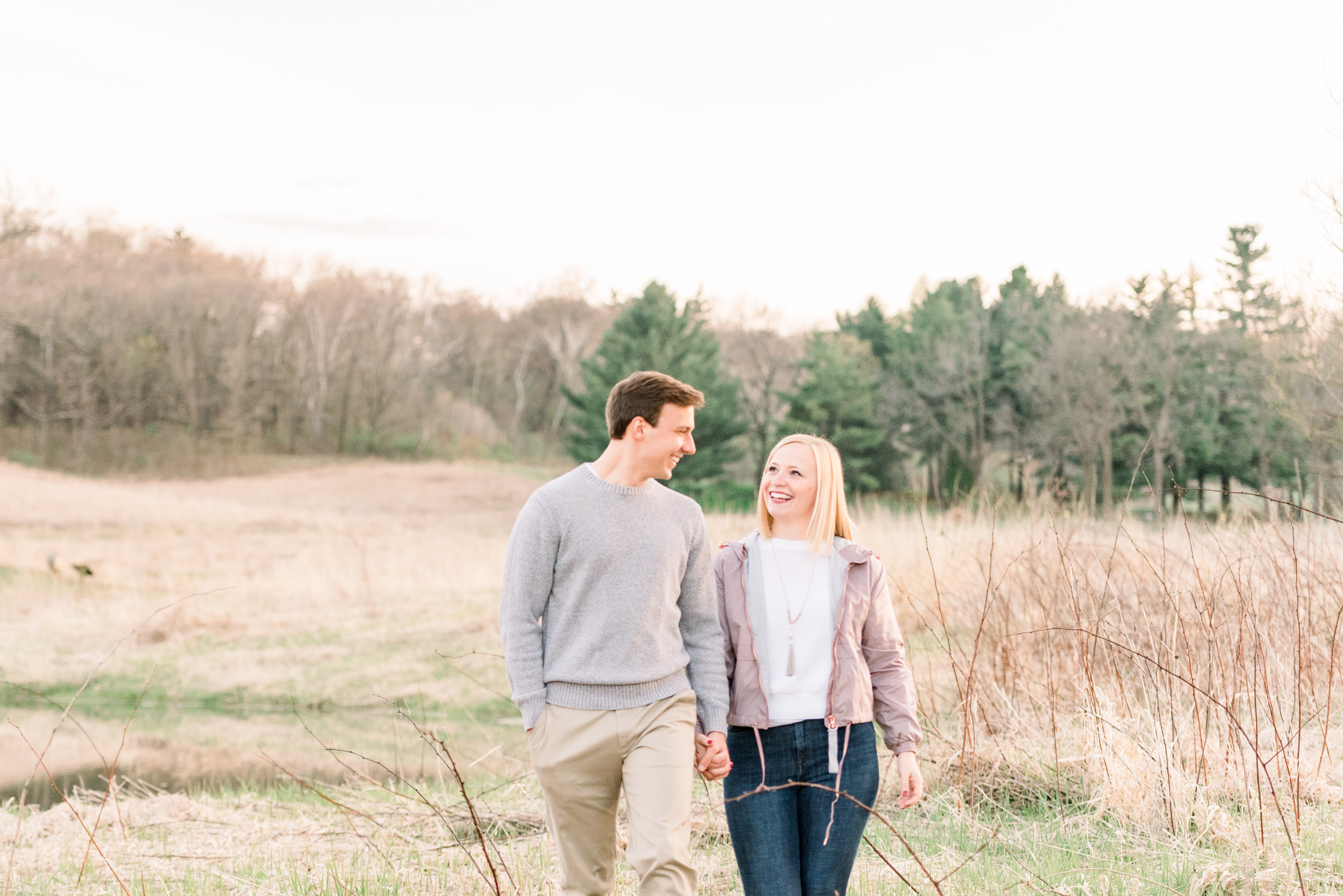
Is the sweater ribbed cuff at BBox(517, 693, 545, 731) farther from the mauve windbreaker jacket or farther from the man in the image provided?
the mauve windbreaker jacket

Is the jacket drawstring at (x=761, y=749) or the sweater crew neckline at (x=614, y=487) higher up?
the sweater crew neckline at (x=614, y=487)

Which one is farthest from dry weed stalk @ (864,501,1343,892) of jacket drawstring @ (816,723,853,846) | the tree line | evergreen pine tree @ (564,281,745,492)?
evergreen pine tree @ (564,281,745,492)

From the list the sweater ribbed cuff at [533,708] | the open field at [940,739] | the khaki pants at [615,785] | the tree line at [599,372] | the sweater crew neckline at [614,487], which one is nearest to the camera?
the khaki pants at [615,785]

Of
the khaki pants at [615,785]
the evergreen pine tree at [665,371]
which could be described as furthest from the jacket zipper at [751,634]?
the evergreen pine tree at [665,371]

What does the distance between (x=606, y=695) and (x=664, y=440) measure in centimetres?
75

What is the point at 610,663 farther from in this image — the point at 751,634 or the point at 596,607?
the point at 751,634

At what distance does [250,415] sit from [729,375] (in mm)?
23687

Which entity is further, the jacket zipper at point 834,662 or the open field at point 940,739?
the open field at point 940,739

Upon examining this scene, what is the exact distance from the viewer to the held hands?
2.97 metres

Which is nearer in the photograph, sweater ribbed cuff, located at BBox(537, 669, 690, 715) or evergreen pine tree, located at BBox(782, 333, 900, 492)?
sweater ribbed cuff, located at BBox(537, 669, 690, 715)

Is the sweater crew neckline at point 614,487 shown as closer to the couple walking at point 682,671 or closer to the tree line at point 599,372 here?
the couple walking at point 682,671

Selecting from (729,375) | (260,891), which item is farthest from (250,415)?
(260,891)

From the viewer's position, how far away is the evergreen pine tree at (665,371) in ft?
129

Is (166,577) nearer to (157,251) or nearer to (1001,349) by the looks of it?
(1001,349)
